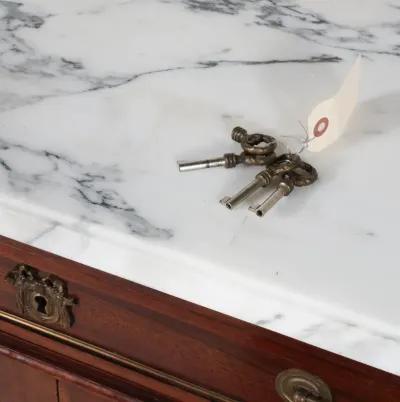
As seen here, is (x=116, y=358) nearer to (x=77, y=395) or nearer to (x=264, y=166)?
(x=77, y=395)

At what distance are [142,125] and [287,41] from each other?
0.69 feet

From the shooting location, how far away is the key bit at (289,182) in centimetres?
51

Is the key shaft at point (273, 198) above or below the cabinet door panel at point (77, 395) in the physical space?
above

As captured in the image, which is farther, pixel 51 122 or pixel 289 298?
pixel 51 122

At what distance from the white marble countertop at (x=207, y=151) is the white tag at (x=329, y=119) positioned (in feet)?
0.04

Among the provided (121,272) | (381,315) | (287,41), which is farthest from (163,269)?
(287,41)

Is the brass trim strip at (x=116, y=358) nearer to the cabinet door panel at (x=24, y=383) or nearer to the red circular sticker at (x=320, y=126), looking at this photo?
the cabinet door panel at (x=24, y=383)

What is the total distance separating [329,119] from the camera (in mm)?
582

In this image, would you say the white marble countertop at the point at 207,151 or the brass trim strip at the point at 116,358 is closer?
the white marble countertop at the point at 207,151

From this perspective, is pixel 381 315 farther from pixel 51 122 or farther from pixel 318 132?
pixel 51 122

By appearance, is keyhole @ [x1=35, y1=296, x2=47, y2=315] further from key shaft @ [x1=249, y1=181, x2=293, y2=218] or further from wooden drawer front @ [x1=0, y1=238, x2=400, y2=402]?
key shaft @ [x1=249, y1=181, x2=293, y2=218]

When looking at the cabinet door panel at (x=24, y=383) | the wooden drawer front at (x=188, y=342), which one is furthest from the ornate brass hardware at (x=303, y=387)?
the cabinet door panel at (x=24, y=383)

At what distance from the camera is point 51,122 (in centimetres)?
62

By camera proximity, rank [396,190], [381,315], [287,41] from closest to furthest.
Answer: [381,315] < [396,190] < [287,41]
